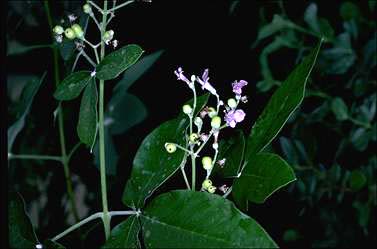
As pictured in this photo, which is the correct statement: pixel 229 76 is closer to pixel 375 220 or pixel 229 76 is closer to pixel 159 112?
pixel 159 112

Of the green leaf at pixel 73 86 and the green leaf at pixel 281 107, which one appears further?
the green leaf at pixel 73 86

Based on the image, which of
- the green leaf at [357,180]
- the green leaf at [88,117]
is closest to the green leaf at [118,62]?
the green leaf at [88,117]

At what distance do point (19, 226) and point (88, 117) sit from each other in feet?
0.49

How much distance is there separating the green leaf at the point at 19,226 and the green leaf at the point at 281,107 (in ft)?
0.85

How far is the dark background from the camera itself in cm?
121

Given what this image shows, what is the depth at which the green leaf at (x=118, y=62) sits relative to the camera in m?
0.56

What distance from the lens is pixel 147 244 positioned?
1.70 ft

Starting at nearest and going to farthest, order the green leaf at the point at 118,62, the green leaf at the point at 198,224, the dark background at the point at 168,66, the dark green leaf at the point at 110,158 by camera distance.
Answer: the green leaf at the point at 198,224
the green leaf at the point at 118,62
the dark green leaf at the point at 110,158
the dark background at the point at 168,66

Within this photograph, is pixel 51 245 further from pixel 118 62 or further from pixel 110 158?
pixel 110 158

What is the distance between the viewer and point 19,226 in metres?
0.60

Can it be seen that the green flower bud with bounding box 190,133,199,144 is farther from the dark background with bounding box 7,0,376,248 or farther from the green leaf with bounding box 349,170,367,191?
the green leaf with bounding box 349,170,367,191

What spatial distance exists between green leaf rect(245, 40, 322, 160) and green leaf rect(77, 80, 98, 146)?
0.18 metres

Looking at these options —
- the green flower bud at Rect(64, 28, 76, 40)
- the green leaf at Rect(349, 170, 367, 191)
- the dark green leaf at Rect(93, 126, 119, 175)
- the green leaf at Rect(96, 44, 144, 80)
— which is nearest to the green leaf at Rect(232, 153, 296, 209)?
the green leaf at Rect(96, 44, 144, 80)

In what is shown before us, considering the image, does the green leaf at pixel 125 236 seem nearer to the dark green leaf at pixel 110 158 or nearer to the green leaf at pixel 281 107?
the green leaf at pixel 281 107
